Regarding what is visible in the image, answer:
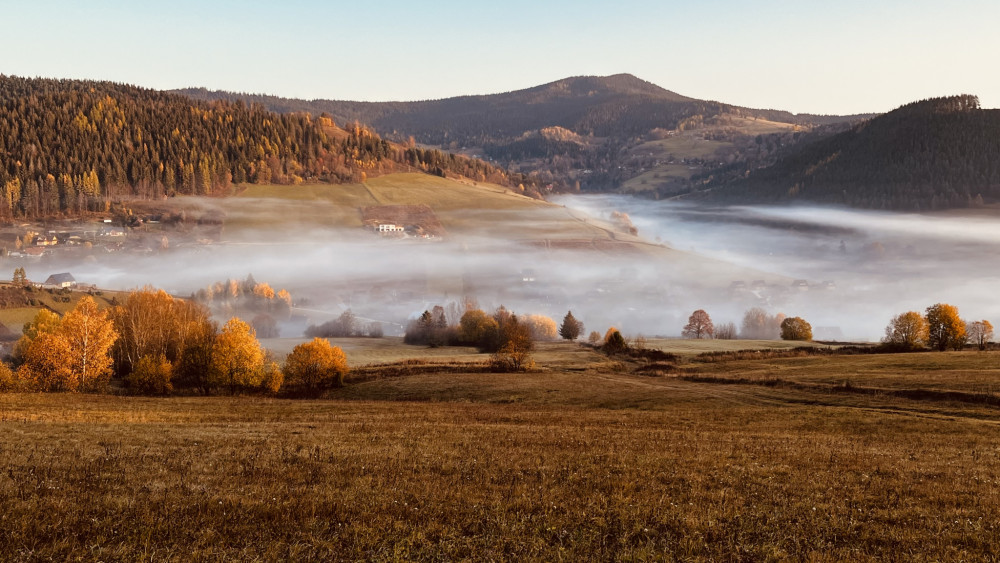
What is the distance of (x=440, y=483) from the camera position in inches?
757

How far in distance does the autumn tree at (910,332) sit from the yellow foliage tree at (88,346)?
11720 cm

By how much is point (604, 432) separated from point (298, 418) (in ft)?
69.3

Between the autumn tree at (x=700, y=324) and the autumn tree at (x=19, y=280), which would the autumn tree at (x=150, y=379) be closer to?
the autumn tree at (x=19, y=280)

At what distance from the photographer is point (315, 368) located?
263 feet

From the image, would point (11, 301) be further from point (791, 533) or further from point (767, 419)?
point (791, 533)

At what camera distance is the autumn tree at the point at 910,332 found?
103750mm

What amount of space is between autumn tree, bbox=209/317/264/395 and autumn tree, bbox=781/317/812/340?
126704mm

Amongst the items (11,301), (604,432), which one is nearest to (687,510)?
(604,432)

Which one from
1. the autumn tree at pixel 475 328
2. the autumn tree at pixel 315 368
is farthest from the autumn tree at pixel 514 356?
the autumn tree at pixel 475 328

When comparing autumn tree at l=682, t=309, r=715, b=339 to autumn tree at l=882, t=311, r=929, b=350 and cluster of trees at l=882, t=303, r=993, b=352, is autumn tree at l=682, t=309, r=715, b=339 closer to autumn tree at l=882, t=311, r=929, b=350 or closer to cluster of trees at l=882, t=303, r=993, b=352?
autumn tree at l=882, t=311, r=929, b=350

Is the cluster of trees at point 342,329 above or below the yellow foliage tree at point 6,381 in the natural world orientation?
below

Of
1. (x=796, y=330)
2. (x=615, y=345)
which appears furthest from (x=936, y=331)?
(x=615, y=345)

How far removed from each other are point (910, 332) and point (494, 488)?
11366 centimetres

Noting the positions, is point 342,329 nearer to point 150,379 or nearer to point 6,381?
point 150,379
